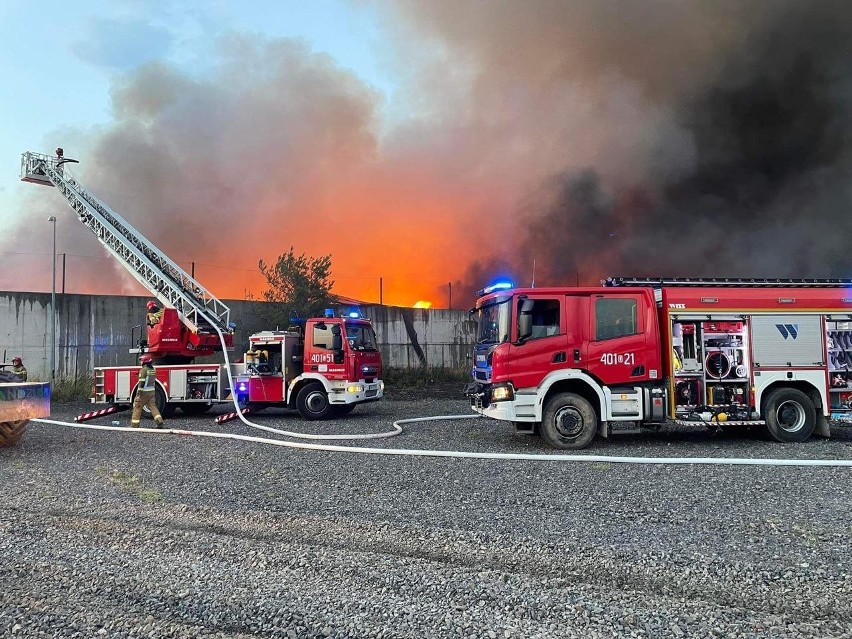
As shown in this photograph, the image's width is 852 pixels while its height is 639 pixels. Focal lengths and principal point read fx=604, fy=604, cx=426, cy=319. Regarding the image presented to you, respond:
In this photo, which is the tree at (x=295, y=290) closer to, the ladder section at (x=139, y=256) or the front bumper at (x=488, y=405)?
the ladder section at (x=139, y=256)

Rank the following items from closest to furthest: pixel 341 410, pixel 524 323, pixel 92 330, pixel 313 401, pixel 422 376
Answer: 1. pixel 524 323
2. pixel 313 401
3. pixel 341 410
4. pixel 92 330
5. pixel 422 376

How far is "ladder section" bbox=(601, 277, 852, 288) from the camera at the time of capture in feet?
32.5

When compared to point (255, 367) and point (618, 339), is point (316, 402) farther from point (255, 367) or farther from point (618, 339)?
point (618, 339)

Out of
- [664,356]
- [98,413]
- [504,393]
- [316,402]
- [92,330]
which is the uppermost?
[92,330]

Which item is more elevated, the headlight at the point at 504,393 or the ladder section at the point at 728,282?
the ladder section at the point at 728,282

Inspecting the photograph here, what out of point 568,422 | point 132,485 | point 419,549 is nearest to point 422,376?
point 568,422

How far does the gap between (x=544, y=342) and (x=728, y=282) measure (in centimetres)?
342

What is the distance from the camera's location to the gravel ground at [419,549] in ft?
10.8

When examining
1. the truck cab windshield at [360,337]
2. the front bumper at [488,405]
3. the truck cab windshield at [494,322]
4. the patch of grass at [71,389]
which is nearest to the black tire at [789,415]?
the front bumper at [488,405]

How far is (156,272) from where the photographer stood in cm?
1553

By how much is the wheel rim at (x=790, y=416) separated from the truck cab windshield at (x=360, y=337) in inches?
322

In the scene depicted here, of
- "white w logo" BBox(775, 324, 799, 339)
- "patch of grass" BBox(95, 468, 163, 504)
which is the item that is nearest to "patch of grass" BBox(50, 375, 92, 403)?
"patch of grass" BBox(95, 468, 163, 504)

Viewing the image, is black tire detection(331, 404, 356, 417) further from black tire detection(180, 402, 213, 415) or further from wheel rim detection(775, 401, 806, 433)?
wheel rim detection(775, 401, 806, 433)

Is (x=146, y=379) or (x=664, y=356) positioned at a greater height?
(x=664, y=356)
